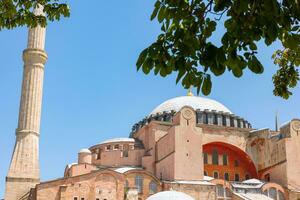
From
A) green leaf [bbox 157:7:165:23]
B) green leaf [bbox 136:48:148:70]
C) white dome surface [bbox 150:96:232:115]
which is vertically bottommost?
green leaf [bbox 136:48:148:70]

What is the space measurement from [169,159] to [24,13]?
80.6ft

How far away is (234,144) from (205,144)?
2110 mm

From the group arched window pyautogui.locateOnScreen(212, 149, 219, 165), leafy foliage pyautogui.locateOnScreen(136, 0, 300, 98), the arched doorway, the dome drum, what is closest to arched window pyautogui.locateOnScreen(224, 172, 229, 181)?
the arched doorway

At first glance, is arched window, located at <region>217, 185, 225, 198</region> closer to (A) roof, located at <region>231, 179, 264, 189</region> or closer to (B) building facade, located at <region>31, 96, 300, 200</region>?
(B) building facade, located at <region>31, 96, 300, 200</region>

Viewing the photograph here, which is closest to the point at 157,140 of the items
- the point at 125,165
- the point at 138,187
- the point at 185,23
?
the point at 125,165

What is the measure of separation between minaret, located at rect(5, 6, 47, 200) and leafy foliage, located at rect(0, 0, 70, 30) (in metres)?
23.4

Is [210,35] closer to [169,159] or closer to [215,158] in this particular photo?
[169,159]

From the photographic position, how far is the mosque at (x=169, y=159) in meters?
28.7

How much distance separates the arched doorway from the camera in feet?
116

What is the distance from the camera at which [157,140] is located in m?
34.1

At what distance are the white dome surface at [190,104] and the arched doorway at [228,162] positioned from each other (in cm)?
343

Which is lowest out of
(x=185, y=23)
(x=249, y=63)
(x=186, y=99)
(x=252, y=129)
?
(x=249, y=63)

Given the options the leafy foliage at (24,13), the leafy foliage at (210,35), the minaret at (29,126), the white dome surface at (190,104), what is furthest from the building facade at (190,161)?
the leafy foliage at (210,35)

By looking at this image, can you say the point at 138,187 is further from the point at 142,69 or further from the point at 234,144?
the point at 142,69
